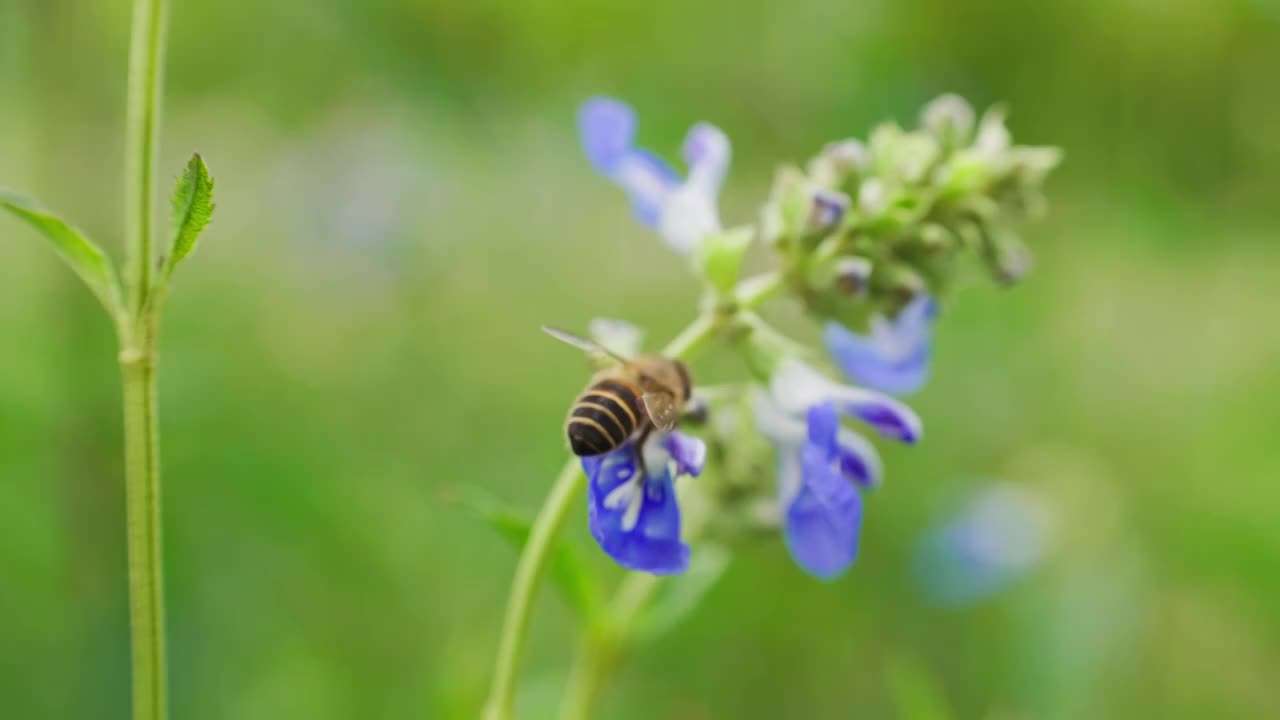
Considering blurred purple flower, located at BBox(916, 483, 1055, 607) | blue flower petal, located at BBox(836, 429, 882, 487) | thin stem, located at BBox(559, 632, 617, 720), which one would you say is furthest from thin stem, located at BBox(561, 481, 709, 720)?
blurred purple flower, located at BBox(916, 483, 1055, 607)

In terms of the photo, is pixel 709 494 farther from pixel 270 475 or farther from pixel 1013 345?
pixel 1013 345

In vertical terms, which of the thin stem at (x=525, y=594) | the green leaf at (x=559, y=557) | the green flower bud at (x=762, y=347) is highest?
the green flower bud at (x=762, y=347)

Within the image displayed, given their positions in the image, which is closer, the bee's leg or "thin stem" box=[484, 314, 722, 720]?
"thin stem" box=[484, 314, 722, 720]

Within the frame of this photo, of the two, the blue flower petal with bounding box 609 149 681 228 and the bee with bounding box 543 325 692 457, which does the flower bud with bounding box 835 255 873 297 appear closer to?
the bee with bounding box 543 325 692 457

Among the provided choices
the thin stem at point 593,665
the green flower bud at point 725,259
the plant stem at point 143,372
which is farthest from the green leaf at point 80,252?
the thin stem at point 593,665

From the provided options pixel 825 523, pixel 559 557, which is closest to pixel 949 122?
pixel 825 523

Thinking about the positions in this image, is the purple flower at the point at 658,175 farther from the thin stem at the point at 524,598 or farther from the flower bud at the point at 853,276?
the thin stem at the point at 524,598
